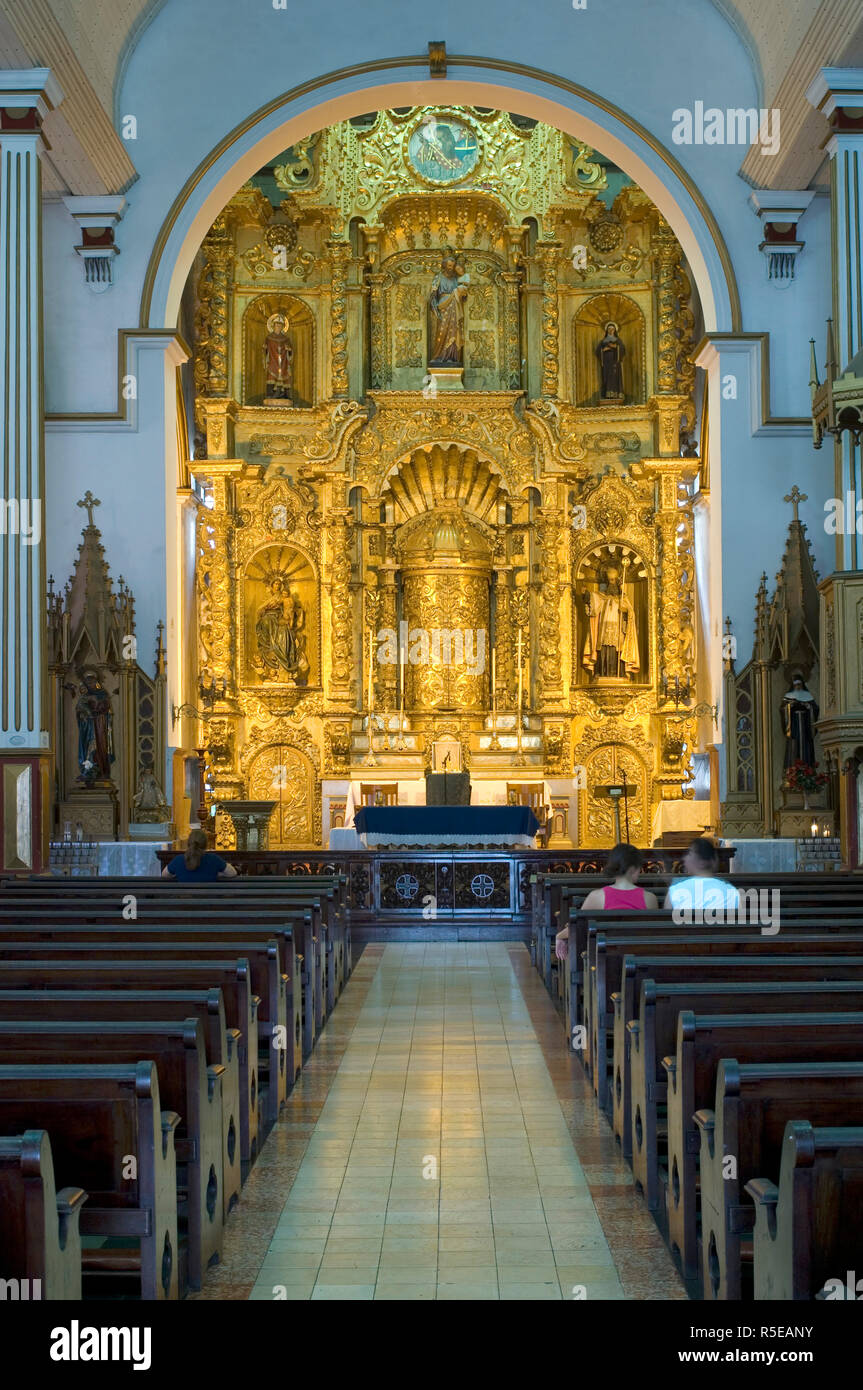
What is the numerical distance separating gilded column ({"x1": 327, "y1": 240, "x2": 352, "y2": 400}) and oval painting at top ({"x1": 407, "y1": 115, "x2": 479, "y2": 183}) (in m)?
1.70

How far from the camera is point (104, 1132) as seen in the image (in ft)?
13.2

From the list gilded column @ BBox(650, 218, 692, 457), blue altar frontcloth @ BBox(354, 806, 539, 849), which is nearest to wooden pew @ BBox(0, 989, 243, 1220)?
blue altar frontcloth @ BBox(354, 806, 539, 849)

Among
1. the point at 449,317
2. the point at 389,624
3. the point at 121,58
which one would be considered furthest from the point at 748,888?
the point at 449,317

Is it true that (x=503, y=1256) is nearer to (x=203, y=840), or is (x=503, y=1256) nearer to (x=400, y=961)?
(x=203, y=840)

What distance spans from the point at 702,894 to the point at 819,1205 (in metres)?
4.53

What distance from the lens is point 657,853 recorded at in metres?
15.1

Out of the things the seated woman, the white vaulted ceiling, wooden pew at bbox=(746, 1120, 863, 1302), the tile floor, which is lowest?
the tile floor

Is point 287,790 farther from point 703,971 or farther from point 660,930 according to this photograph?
point 703,971

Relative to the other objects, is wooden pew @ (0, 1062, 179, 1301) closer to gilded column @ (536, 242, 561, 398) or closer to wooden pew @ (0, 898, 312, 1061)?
wooden pew @ (0, 898, 312, 1061)

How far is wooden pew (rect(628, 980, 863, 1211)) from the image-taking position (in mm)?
5129

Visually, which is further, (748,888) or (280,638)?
(280,638)

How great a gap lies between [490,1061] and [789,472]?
999 centimetres
